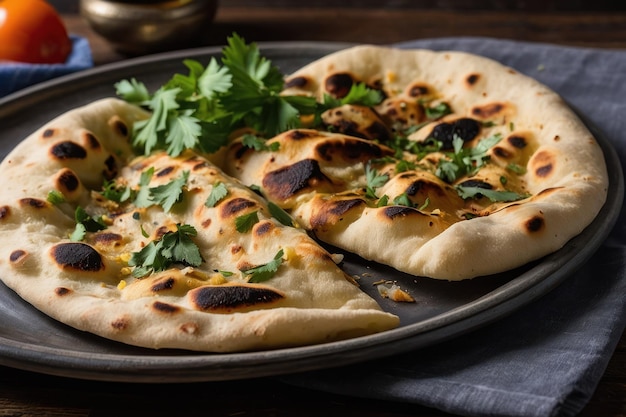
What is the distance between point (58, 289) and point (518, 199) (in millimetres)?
1669

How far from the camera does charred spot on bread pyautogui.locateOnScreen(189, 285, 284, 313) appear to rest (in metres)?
2.83

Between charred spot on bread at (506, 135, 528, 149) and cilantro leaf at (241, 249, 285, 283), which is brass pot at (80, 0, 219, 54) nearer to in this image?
charred spot on bread at (506, 135, 528, 149)

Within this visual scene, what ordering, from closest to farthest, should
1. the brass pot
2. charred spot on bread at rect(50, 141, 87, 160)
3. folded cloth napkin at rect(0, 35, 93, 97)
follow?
charred spot on bread at rect(50, 141, 87, 160)
folded cloth napkin at rect(0, 35, 93, 97)
the brass pot

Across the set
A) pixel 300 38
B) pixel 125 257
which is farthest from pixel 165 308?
pixel 300 38

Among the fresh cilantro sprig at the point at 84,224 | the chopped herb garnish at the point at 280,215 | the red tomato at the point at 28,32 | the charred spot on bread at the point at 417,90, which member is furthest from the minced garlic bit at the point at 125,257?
the red tomato at the point at 28,32

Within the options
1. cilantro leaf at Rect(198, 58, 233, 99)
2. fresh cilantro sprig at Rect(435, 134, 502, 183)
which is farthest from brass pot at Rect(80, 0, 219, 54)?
fresh cilantro sprig at Rect(435, 134, 502, 183)

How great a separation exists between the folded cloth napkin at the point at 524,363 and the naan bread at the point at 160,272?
0.16 m

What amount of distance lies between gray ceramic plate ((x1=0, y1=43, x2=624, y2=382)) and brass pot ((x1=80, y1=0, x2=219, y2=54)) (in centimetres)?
288

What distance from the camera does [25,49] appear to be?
18.0ft

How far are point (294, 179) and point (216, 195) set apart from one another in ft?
1.08

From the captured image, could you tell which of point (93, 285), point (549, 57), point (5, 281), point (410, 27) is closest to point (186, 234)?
point (93, 285)

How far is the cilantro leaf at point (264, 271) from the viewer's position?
3004 millimetres

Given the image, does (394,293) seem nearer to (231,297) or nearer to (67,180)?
(231,297)

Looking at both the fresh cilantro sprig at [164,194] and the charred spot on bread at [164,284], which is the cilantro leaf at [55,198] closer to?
the fresh cilantro sprig at [164,194]
